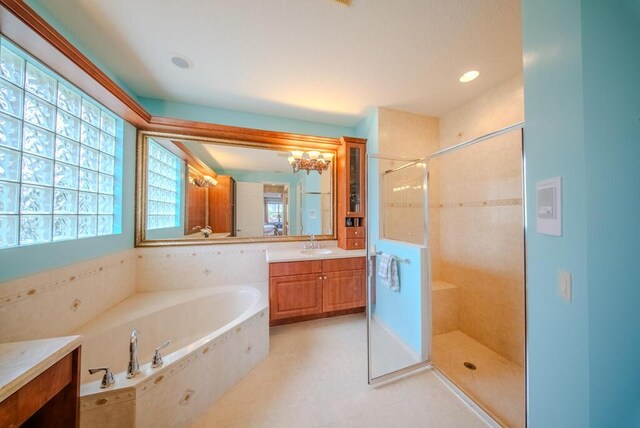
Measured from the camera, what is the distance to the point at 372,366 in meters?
1.67

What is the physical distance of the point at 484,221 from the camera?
2.00 meters

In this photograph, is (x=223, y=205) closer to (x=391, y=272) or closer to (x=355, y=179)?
(x=355, y=179)

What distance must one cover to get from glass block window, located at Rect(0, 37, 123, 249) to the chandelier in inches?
27.1

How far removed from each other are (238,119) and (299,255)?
1.76m

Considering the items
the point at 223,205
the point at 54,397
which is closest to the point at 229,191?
the point at 223,205

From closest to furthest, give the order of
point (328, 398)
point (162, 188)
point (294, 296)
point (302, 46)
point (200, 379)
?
point (200, 379), point (328, 398), point (302, 46), point (294, 296), point (162, 188)

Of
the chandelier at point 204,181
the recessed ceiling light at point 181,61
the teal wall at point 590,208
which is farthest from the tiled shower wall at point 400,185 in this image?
the chandelier at point 204,181

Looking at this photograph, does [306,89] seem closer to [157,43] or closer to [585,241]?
[157,43]

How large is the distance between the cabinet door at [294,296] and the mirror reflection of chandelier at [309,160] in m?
1.35

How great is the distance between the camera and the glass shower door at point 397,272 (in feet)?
5.52

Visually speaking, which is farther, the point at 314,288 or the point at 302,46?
the point at 314,288

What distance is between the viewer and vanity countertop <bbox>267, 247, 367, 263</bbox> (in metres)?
2.11

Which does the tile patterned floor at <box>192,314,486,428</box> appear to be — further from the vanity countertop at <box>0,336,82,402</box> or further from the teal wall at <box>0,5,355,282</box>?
the teal wall at <box>0,5,355,282</box>

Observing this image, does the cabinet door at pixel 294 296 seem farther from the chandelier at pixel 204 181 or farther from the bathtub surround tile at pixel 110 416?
the chandelier at pixel 204 181
